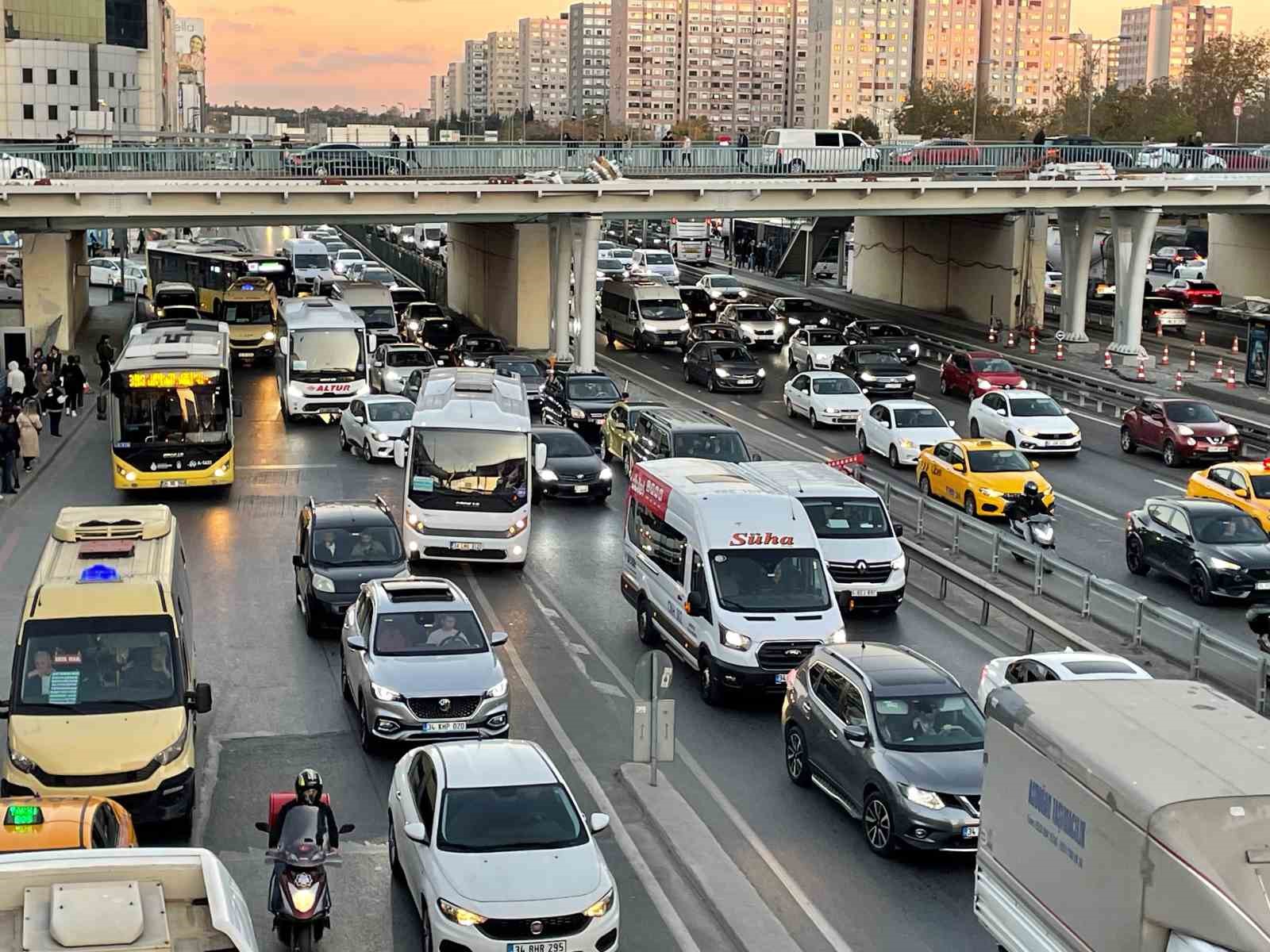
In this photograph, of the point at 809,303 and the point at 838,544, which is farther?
the point at 809,303

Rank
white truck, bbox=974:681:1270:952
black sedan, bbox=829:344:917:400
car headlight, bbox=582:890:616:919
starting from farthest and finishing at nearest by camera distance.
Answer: black sedan, bbox=829:344:917:400, car headlight, bbox=582:890:616:919, white truck, bbox=974:681:1270:952

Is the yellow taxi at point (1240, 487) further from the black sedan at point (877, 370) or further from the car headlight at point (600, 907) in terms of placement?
the car headlight at point (600, 907)

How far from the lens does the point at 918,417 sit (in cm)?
3794

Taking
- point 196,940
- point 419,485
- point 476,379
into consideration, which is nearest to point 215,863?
point 196,940

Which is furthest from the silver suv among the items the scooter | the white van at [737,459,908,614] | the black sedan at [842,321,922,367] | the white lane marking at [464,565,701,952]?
the black sedan at [842,321,922,367]

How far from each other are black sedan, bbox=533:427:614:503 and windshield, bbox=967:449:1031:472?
674 cm

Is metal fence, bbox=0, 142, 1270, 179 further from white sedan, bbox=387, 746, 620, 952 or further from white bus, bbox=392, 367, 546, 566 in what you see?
white sedan, bbox=387, 746, 620, 952

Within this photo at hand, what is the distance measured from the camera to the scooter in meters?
13.1

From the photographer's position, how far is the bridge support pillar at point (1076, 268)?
59.7 m

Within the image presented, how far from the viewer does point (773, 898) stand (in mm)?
15008

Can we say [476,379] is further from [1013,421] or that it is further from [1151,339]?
[1151,339]

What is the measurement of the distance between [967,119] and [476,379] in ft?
464

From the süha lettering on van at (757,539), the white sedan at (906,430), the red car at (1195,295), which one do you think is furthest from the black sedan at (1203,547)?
the red car at (1195,295)

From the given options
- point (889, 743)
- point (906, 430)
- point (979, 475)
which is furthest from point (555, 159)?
point (889, 743)
